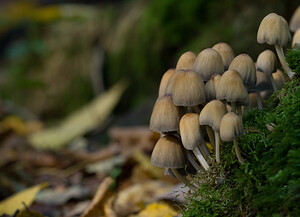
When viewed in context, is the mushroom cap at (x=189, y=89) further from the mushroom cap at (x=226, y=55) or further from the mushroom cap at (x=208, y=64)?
the mushroom cap at (x=226, y=55)

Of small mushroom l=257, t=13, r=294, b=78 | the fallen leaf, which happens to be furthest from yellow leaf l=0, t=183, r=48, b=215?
the fallen leaf

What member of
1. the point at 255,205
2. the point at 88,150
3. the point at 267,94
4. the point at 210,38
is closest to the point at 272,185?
the point at 255,205

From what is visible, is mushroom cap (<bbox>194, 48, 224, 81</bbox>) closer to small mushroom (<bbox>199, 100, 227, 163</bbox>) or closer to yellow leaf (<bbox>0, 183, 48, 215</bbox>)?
small mushroom (<bbox>199, 100, 227, 163</bbox>)

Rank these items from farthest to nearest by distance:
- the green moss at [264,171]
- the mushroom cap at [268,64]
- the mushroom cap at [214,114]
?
the mushroom cap at [268,64], the mushroom cap at [214,114], the green moss at [264,171]

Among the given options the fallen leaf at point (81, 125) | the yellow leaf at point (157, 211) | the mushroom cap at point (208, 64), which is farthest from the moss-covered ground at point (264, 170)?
the fallen leaf at point (81, 125)

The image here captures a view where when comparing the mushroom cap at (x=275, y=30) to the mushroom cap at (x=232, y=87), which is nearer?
the mushroom cap at (x=232, y=87)
